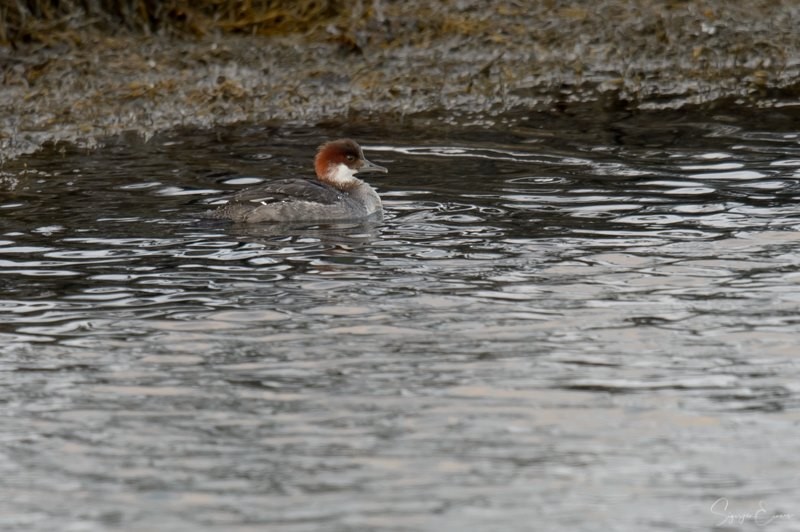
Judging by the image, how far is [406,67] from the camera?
20.0m

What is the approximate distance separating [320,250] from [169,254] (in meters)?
1.33

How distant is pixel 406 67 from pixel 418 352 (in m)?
11.0

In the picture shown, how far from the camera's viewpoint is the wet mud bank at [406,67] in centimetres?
1838

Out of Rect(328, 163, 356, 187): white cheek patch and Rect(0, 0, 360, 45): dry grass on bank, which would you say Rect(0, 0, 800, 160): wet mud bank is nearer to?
Rect(0, 0, 360, 45): dry grass on bank

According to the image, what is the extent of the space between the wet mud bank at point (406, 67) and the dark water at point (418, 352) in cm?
279

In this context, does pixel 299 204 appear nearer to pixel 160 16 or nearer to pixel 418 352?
pixel 418 352

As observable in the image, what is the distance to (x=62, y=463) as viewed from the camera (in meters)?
7.92

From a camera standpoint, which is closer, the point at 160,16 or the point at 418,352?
the point at 418,352

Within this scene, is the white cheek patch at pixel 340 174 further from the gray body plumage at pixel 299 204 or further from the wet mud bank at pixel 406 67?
the wet mud bank at pixel 406 67

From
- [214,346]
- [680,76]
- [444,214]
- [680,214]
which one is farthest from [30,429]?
[680,76]

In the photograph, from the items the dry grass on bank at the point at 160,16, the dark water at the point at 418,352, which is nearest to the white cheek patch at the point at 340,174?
the dark water at the point at 418,352

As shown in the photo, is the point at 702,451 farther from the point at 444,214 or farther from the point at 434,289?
the point at 444,214

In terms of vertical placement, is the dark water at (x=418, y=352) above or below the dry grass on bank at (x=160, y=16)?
below

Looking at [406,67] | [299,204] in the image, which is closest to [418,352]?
[299,204]
